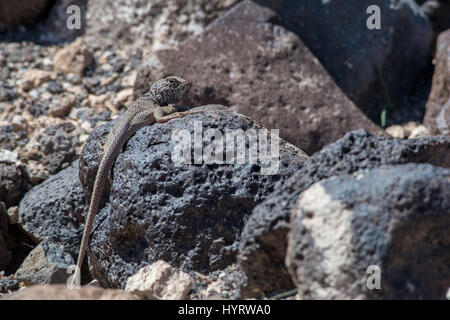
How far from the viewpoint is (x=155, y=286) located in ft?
12.6

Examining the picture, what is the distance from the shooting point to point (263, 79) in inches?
277

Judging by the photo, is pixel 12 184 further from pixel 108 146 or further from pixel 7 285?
pixel 108 146

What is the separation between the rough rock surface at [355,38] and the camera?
7980 mm

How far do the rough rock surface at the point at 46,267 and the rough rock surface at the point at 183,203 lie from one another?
0.84 meters

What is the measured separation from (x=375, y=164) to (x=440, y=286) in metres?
0.80

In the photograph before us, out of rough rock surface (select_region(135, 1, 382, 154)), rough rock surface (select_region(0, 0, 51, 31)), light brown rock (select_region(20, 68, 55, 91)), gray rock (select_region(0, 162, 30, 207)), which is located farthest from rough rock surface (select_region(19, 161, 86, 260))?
rough rock surface (select_region(0, 0, 51, 31))

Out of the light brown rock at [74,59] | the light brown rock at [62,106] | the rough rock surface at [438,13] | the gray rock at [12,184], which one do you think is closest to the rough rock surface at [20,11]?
the light brown rock at [74,59]

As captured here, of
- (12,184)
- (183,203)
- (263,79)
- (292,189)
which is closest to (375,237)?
(292,189)

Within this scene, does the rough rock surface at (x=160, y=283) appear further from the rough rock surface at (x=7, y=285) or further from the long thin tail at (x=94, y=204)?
the rough rock surface at (x=7, y=285)

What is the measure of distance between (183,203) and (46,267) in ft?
5.67

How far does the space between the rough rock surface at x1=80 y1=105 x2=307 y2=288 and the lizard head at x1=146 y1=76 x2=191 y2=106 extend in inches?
47.2

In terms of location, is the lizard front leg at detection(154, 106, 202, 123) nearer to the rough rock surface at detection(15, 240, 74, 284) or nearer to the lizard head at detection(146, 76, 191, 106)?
the lizard head at detection(146, 76, 191, 106)
